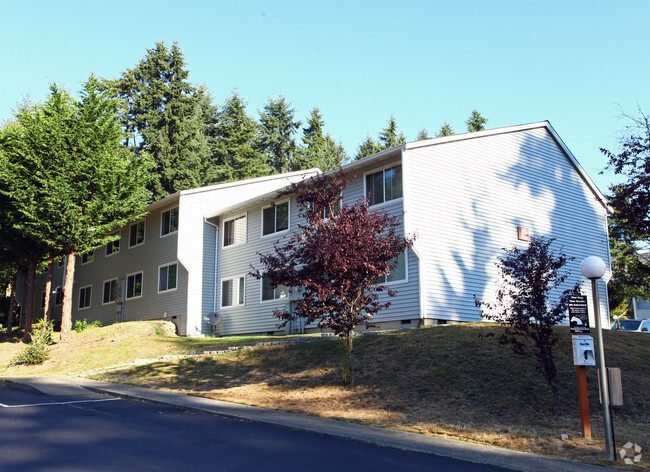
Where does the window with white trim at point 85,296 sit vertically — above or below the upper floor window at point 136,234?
below

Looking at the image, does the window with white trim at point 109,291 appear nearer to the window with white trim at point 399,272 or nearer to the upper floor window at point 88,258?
the upper floor window at point 88,258

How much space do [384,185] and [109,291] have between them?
20203 millimetres

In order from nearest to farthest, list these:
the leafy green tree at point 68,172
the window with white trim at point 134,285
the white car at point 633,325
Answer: the leafy green tree at point 68,172
the white car at point 633,325
the window with white trim at point 134,285

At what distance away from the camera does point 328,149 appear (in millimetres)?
54188

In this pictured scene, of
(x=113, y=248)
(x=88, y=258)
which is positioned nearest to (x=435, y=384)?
(x=113, y=248)

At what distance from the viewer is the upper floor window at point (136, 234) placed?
3164cm

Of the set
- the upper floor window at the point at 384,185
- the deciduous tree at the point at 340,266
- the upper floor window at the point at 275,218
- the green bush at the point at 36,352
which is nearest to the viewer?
the deciduous tree at the point at 340,266

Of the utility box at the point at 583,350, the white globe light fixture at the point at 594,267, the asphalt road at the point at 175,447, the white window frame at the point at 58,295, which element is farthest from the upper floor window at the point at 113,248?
the white globe light fixture at the point at 594,267

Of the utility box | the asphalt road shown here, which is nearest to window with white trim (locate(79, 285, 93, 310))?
the asphalt road

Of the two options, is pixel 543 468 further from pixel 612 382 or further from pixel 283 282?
pixel 283 282

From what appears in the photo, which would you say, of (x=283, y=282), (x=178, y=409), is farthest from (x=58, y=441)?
(x=283, y=282)

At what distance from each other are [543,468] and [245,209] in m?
20.9

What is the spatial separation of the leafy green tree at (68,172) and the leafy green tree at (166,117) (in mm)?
20668

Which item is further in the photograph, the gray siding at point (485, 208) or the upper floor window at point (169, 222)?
the upper floor window at point (169, 222)
